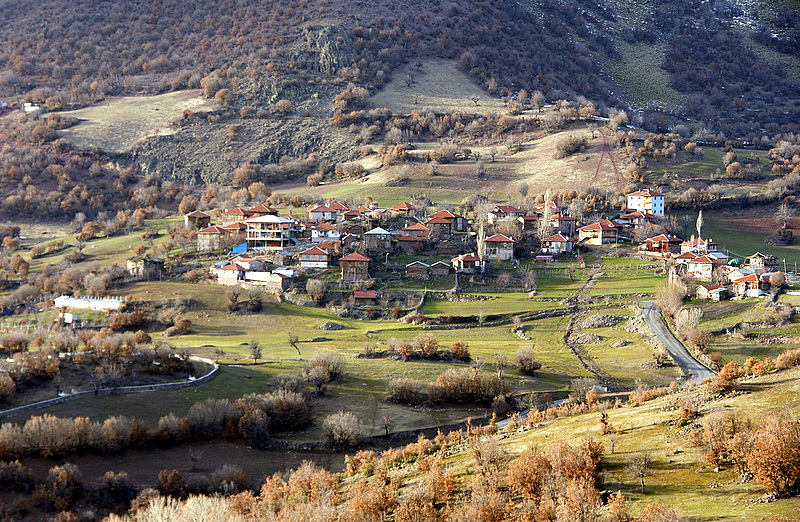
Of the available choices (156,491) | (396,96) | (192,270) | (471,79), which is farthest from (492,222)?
(471,79)

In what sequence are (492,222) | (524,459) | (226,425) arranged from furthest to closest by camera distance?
1. (492,222)
2. (226,425)
3. (524,459)

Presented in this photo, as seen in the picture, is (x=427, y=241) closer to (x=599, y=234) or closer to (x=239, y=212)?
(x=599, y=234)

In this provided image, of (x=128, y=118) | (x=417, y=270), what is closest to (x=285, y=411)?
(x=417, y=270)

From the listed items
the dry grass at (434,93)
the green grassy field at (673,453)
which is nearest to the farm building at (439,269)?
the green grassy field at (673,453)

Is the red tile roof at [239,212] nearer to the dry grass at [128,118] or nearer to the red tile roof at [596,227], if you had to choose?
the red tile roof at [596,227]

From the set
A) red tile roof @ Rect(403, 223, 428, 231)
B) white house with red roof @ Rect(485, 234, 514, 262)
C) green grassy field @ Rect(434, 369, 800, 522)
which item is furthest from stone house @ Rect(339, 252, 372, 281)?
green grassy field @ Rect(434, 369, 800, 522)

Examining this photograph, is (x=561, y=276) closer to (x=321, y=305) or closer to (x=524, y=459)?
(x=321, y=305)
